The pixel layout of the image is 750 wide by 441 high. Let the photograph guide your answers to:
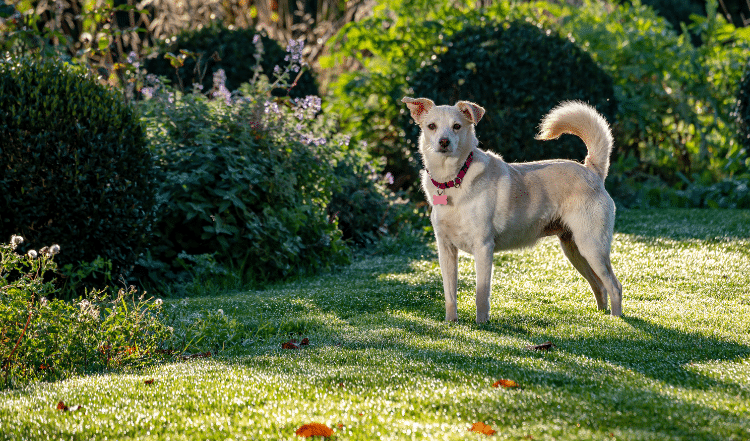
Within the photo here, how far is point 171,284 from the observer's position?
698 centimetres

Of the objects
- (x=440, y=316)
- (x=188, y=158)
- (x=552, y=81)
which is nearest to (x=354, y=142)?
(x=552, y=81)

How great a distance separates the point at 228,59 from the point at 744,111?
759cm

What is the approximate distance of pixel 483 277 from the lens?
500cm

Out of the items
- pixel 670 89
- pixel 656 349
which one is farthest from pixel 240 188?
pixel 670 89

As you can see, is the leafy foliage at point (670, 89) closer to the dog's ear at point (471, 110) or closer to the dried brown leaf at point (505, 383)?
the dog's ear at point (471, 110)

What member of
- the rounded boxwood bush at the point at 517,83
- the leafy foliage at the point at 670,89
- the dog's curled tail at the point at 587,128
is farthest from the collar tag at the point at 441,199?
the leafy foliage at the point at 670,89

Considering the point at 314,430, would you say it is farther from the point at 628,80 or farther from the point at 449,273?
the point at 628,80

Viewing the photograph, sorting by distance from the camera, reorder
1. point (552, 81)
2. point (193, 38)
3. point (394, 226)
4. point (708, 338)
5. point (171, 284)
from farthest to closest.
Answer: point (193, 38) < point (552, 81) < point (394, 226) < point (171, 284) < point (708, 338)

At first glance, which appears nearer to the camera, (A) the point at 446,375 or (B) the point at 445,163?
(A) the point at 446,375

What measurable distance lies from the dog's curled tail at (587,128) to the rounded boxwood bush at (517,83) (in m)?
4.99

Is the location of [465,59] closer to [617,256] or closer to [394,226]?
[394,226]

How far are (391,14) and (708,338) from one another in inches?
386

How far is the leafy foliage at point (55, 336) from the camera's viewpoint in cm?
411

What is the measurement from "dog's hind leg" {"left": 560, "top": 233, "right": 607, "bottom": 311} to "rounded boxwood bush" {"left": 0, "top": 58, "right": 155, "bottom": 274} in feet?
11.8
